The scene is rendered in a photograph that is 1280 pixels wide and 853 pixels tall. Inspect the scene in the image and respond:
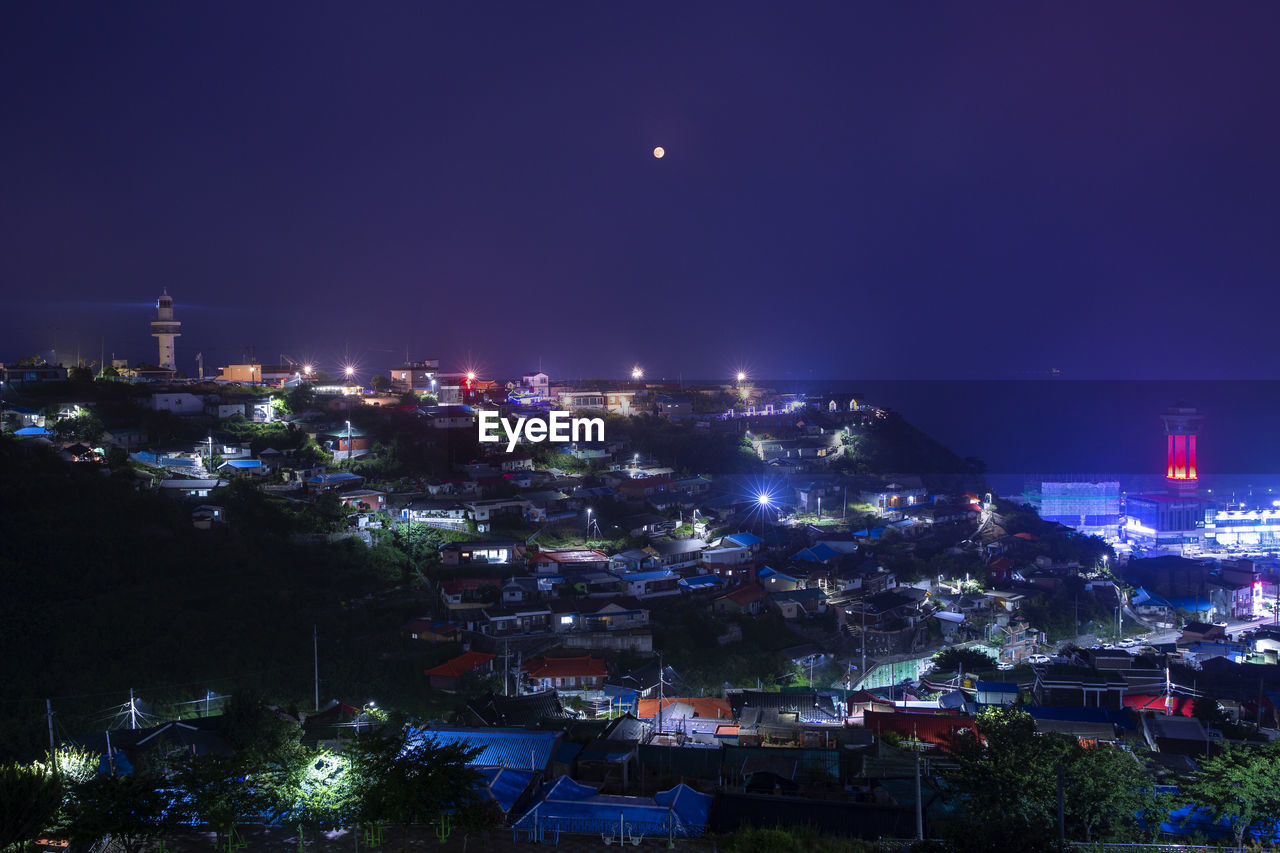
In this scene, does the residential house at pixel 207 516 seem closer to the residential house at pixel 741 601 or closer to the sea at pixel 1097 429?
the residential house at pixel 741 601

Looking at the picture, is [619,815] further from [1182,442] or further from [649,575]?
[1182,442]

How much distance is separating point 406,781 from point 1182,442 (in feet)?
63.4

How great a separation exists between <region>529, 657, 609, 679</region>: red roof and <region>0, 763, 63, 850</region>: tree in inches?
131

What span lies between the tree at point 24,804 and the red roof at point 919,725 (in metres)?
4.22

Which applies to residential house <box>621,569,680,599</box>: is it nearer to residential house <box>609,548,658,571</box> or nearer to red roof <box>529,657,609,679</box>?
residential house <box>609,548,658,571</box>

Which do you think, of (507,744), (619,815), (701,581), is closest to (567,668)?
(507,744)

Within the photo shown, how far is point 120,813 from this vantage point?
3.02 metres

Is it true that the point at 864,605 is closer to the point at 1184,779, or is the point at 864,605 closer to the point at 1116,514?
the point at 1184,779

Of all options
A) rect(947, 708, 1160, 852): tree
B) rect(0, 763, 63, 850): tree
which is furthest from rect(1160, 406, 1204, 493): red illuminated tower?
rect(0, 763, 63, 850): tree

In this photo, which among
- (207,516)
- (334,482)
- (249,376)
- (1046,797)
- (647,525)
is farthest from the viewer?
(249,376)

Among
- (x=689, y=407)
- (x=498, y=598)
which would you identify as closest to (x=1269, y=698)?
(x=498, y=598)

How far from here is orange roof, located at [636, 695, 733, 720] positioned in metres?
5.43

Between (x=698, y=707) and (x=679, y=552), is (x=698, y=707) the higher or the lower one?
the lower one

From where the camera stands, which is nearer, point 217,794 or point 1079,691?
point 217,794
